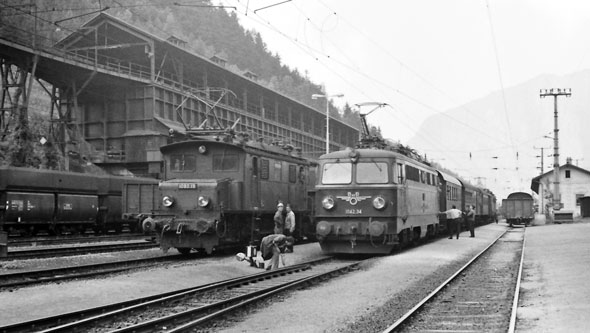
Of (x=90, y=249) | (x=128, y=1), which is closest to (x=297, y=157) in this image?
(x=90, y=249)

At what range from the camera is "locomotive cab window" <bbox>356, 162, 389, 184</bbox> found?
61.7 ft

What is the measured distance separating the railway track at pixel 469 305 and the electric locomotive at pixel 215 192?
6957 millimetres

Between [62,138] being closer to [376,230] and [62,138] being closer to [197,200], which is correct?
[197,200]

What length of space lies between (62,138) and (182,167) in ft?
92.7

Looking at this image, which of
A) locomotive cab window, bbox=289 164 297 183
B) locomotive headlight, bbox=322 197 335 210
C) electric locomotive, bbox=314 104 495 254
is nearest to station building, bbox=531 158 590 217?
locomotive cab window, bbox=289 164 297 183

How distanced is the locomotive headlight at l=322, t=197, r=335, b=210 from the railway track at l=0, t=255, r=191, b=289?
5128 mm

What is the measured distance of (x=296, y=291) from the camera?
1238 cm

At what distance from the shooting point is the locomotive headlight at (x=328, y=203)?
18834 mm

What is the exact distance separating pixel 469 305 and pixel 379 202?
7.59 m

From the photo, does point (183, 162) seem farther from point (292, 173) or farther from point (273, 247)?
point (273, 247)

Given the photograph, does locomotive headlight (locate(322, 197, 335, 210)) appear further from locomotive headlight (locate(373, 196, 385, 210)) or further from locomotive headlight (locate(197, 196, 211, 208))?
locomotive headlight (locate(197, 196, 211, 208))

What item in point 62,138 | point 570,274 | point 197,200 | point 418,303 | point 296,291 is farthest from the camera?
point 62,138

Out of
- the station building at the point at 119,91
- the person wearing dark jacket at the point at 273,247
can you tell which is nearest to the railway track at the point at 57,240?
the person wearing dark jacket at the point at 273,247

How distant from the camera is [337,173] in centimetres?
1930
